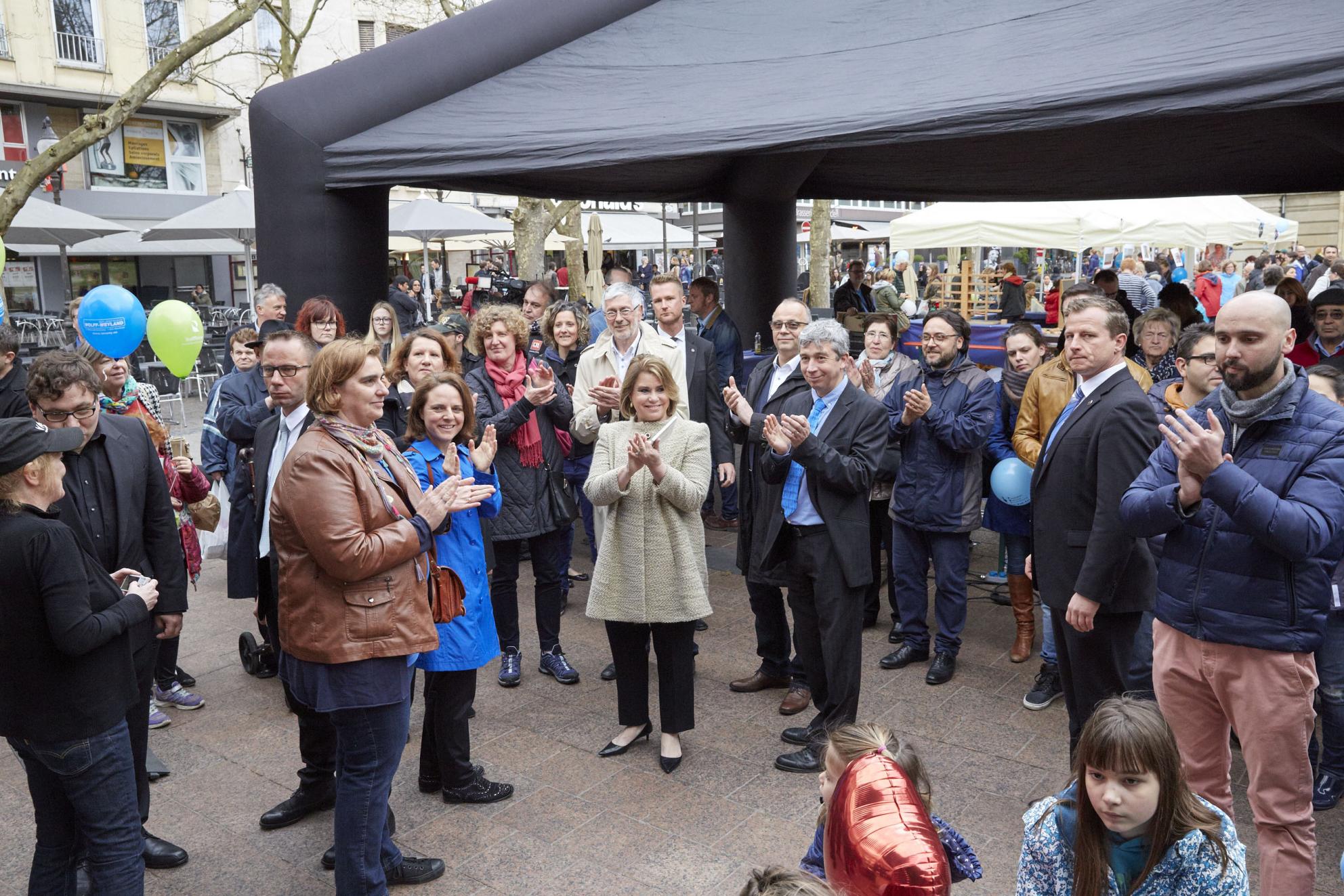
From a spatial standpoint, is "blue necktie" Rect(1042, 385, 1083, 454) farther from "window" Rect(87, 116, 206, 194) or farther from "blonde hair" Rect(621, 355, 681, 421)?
"window" Rect(87, 116, 206, 194)

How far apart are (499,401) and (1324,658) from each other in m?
3.80

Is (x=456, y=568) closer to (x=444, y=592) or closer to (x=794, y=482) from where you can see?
(x=444, y=592)

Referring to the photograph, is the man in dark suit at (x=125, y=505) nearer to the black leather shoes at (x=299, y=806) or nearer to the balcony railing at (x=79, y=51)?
the black leather shoes at (x=299, y=806)

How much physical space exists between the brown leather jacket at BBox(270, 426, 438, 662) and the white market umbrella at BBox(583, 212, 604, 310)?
12.4 metres

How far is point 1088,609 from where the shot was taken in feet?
11.6

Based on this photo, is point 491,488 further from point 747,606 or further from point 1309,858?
point 747,606

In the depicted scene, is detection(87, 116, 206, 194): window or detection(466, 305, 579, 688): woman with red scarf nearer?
detection(466, 305, 579, 688): woman with red scarf

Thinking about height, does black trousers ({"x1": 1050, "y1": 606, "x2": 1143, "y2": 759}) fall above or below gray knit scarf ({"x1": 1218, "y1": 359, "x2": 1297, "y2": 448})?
below

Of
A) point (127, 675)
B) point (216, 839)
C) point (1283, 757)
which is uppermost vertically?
point (127, 675)

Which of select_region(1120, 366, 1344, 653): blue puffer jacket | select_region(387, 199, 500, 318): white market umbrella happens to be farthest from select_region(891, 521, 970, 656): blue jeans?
select_region(387, 199, 500, 318): white market umbrella

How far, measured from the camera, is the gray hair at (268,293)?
6422 millimetres

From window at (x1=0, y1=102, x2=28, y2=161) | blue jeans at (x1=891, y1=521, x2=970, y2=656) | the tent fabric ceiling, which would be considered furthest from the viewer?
window at (x1=0, y1=102, x2=28, y2=161)

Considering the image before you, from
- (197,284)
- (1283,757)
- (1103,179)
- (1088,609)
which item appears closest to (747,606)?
(1088,609)

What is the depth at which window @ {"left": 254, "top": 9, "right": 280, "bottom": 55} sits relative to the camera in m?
31.4
